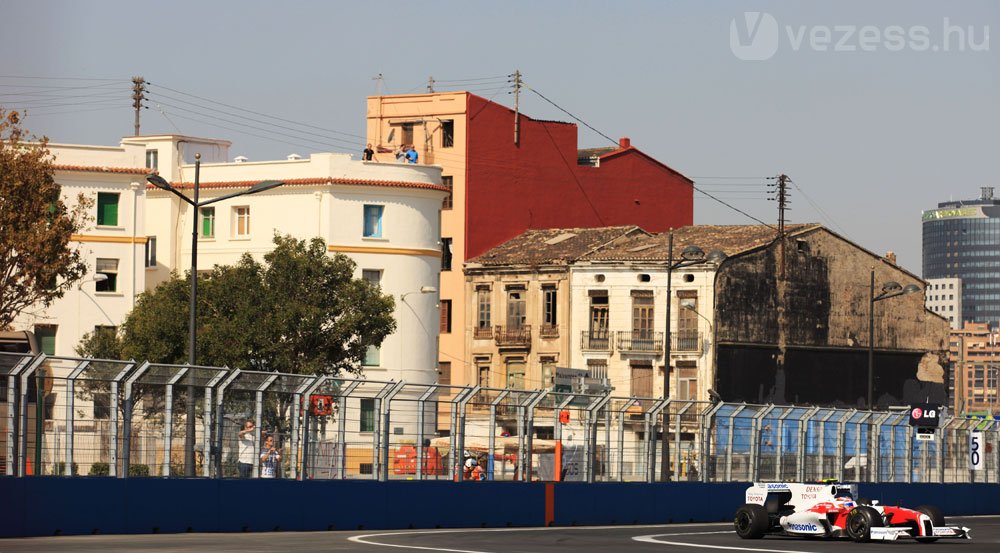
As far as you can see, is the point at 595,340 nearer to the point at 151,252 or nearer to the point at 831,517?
the point at 151,252

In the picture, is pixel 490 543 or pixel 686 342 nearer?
pixel 490 543

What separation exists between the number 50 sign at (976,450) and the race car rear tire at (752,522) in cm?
1835

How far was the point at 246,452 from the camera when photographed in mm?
27781

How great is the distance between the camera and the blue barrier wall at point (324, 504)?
25.3m

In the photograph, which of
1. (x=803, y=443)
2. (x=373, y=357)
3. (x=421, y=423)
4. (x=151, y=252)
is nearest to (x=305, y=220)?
(x=373, y=357)

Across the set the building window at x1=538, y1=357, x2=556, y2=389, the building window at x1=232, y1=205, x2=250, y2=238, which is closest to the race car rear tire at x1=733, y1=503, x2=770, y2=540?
the building window at x1=232, y1=205, x2=250, y2=238

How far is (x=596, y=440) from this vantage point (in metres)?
34.1

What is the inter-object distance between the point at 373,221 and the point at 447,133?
43.8 ft

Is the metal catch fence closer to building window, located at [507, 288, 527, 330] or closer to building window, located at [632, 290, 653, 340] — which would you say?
building window, located at [632, 290, 653, 340]

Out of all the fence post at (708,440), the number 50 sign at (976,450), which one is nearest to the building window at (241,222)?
the number 50 sign at (976,450)

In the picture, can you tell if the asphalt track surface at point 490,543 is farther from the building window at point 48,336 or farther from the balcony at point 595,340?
the balcony at point 595,340

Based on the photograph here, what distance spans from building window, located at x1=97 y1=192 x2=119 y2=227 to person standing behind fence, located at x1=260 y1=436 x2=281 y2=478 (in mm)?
41182

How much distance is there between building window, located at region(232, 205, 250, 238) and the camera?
71.2 metres

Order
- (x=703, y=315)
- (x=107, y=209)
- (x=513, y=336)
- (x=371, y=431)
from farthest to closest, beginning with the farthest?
(x=513, y=336)
(x=703, y=315)
(x=107, y=209)
(x=371, y=431)
